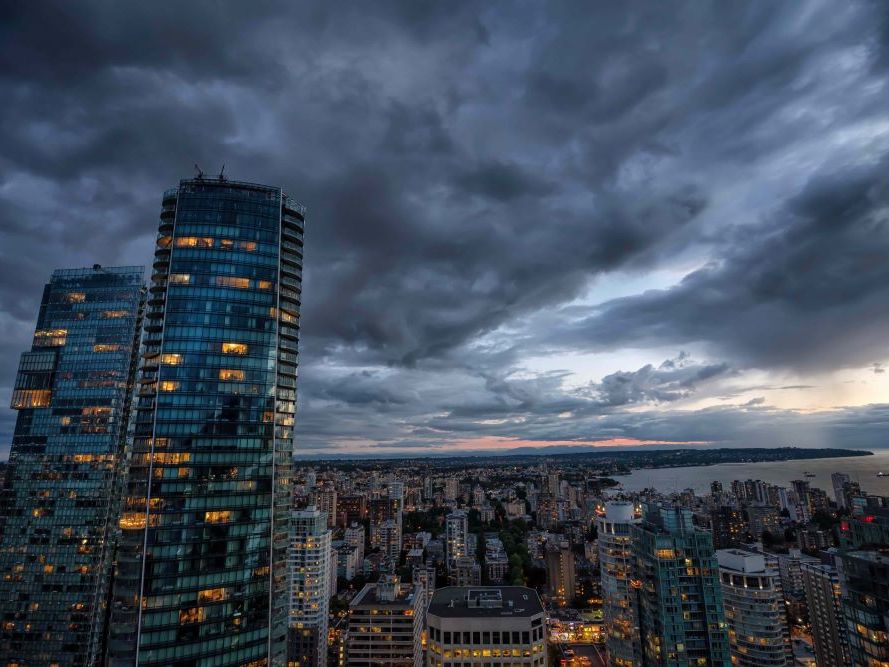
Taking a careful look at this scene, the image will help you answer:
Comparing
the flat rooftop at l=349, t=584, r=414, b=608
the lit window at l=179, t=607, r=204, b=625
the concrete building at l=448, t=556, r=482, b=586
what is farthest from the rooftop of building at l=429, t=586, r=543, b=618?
the concrete building at l=448, t=556, r=482, b=586

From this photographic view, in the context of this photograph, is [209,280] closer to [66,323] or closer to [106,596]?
[66,323]

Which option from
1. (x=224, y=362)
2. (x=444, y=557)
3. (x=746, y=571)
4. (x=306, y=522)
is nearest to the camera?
(x=224, y=362)

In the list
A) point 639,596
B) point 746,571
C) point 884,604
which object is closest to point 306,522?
point 639,596

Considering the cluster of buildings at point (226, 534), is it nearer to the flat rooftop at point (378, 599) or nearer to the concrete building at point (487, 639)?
the concrete building at point (487, 639)

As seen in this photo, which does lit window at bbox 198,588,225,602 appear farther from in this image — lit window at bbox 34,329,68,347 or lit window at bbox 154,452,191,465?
lit window at bbox 34,329,68,347

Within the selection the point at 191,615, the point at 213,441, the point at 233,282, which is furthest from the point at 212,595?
the point at 233,282
